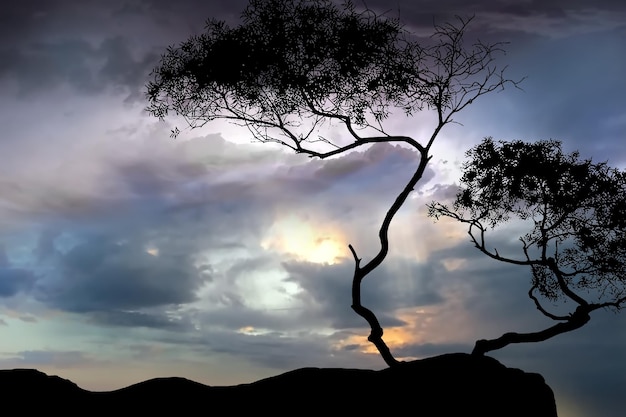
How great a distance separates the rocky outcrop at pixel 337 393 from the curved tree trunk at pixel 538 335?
4237 millimetres

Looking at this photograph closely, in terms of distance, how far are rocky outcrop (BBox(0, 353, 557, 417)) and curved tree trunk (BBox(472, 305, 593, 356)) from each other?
4.24 m

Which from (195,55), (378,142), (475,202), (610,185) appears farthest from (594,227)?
(195,55)

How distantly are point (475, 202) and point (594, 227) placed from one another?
4588mm

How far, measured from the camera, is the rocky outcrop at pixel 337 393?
1670 centimetres

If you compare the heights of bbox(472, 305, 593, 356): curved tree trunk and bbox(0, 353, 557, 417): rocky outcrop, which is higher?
bbox(472, 305, 593, 356): curved tree trunk

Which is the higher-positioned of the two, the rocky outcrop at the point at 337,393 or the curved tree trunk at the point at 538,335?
the curved tree trunk at the point at 538,335

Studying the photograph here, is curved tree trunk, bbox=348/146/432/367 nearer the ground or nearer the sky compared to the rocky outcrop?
nearer the sky

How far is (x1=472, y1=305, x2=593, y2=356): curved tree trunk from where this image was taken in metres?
→ 22.2

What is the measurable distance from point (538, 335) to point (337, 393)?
9.05 metres

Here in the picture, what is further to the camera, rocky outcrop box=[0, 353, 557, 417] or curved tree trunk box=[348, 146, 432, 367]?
curved tree trunk box=[348, 146, 432, 367]

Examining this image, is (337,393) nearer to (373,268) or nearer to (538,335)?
(373,268)

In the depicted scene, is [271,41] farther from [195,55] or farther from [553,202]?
[553,202]

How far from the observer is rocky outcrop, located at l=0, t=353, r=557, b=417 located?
658 inches

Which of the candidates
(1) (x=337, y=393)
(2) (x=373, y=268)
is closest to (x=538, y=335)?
(2) (x=373, y=268)
